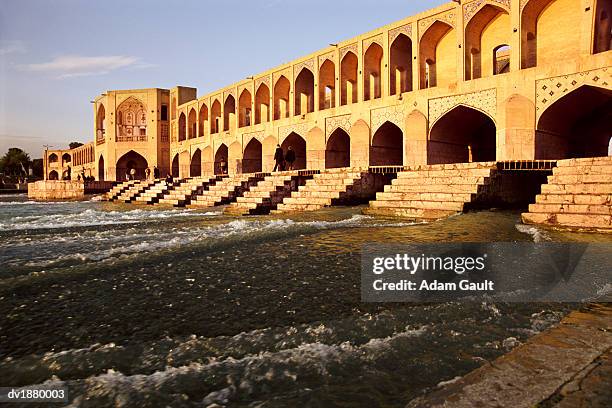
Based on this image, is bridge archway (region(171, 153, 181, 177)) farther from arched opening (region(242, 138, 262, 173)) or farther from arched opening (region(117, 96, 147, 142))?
arched opening (region(242, 138, 262, 173))

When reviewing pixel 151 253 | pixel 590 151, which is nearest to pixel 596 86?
pixel 590 151

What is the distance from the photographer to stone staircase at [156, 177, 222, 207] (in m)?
16.3

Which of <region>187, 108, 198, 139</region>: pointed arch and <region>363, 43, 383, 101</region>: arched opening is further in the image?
<region>187, 108, 198, 139</region>: pointed arch

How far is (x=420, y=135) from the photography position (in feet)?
52.2

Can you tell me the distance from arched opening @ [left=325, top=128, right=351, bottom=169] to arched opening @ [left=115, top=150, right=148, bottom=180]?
798 inches

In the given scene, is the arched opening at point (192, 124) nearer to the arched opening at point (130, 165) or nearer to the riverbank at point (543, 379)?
the arched opening at point (130, 165)

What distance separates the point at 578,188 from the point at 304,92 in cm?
1768

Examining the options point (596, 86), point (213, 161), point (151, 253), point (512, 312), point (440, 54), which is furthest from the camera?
point (213, 161)

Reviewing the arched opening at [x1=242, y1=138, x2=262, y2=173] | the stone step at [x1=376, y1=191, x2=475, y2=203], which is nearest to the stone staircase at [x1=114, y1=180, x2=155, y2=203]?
the arched opening at [x1=242, y1=138, x2=262, y2=173]

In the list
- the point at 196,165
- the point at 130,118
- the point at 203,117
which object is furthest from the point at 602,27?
the point at 130,118

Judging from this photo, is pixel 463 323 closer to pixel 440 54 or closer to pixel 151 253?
pixel 151 253

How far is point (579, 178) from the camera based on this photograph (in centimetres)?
709

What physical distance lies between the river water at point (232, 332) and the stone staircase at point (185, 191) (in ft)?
38.5

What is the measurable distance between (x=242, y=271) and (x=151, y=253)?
4.86 feet
